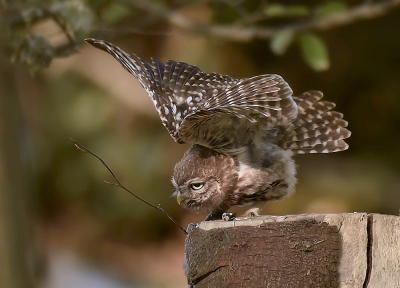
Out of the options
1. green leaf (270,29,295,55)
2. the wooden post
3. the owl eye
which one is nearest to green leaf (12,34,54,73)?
the owl eye

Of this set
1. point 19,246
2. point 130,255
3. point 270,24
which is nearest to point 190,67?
point 19,246

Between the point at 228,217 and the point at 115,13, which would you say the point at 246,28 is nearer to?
the point at 115,13

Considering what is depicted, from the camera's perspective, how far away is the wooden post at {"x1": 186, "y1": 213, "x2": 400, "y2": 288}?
2402 mm

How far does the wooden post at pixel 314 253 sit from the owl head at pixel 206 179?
129cm

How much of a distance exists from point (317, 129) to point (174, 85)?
1.27m

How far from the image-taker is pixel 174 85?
4223mm

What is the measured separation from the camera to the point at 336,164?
850 cm

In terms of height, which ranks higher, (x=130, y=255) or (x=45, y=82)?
(x=45, y=82)

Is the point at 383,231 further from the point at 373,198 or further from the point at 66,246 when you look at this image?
the point at 66,246

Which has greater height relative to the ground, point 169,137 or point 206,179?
point 206,179

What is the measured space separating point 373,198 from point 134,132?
3941 millimetres

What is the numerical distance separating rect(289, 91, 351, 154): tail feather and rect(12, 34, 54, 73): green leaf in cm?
204

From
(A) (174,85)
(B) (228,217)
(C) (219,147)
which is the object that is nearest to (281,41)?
(A) (174,85)

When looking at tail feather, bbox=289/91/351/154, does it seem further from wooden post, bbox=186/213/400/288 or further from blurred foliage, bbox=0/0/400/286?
blurred foliage, bbox=0/0/400/286
